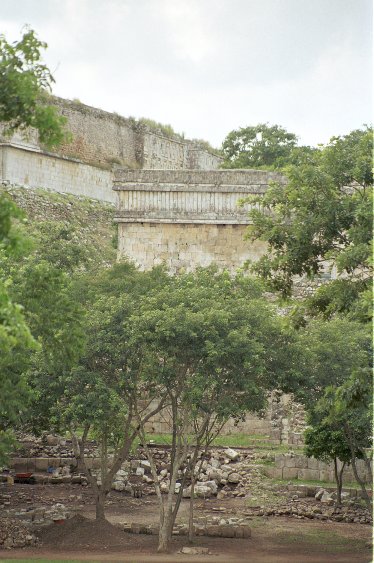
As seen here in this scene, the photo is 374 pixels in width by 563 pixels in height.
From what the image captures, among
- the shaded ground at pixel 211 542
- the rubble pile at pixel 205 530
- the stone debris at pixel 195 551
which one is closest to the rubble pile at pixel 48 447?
the shaded ground at pixel 211 542

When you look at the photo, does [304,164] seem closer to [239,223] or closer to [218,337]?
[218,337]

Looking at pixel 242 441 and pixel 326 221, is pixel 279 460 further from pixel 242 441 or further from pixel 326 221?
pixel 326 221

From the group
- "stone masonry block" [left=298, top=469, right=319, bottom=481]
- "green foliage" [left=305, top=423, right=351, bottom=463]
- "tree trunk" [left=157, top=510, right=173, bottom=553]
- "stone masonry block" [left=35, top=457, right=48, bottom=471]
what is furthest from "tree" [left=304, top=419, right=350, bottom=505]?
"stone masonry block" [left=35, top=457, right=48, bottom=471]

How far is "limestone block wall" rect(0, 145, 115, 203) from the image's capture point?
40.2 m

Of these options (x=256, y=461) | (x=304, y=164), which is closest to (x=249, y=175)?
(x=256, y=461)

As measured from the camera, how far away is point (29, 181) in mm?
41062

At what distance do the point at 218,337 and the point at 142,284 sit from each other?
9.08ft

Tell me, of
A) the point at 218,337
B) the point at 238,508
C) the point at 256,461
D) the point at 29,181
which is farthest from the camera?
the point at 29,181

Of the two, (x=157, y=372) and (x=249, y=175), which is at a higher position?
(x=249, y=175)

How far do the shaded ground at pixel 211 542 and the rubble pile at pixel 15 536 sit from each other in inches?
10.2

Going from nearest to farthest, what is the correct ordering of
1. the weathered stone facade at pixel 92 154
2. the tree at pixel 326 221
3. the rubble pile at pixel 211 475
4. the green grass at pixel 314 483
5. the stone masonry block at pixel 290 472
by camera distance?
the tree at pixel 326 221 < the rubble pile at pixel 211 475 < the green grass at pixel 314 483 < the stone masonry block at pixel 290 472 < the weathered stone facade at pixel 92 154

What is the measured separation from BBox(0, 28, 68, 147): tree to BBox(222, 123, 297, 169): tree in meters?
36.4

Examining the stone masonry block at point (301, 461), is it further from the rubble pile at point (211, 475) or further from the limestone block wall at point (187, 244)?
the limestone block wall at point (187, 244)

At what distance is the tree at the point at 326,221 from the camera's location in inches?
660
